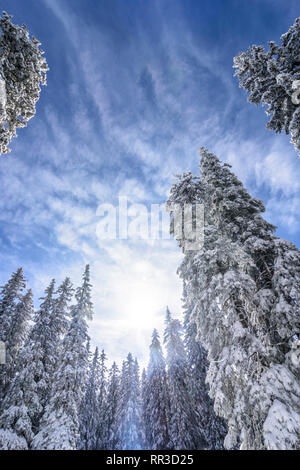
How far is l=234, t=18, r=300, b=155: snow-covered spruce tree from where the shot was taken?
891cm

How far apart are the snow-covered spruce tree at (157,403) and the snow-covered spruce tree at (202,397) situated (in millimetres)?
5575

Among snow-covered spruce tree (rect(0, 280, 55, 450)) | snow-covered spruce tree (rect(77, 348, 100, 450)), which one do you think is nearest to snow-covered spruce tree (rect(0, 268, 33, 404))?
snow-covered spruce tree (rect(0, 280, 55, 450))

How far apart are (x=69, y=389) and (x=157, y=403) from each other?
56.2 ft

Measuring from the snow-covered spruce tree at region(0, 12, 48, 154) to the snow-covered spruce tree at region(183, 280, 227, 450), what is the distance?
15.6m

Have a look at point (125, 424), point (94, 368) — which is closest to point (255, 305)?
point (125, 424)

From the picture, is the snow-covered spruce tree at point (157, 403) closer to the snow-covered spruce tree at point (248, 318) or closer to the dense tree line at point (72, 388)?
the dense tree line at point (72, 388)

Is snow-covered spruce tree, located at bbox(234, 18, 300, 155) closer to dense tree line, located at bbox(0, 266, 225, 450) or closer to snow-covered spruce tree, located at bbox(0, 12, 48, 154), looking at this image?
snow-covered spruce tree, located at bbox(0, 12, 48, 154)

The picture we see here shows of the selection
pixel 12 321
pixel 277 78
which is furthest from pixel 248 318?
pixel 12 321

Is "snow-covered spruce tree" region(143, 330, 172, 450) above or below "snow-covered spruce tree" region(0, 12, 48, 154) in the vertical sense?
below

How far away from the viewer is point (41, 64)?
361 inches

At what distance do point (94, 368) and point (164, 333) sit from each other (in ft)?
75.4

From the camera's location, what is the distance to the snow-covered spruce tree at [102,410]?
36.2 metres
